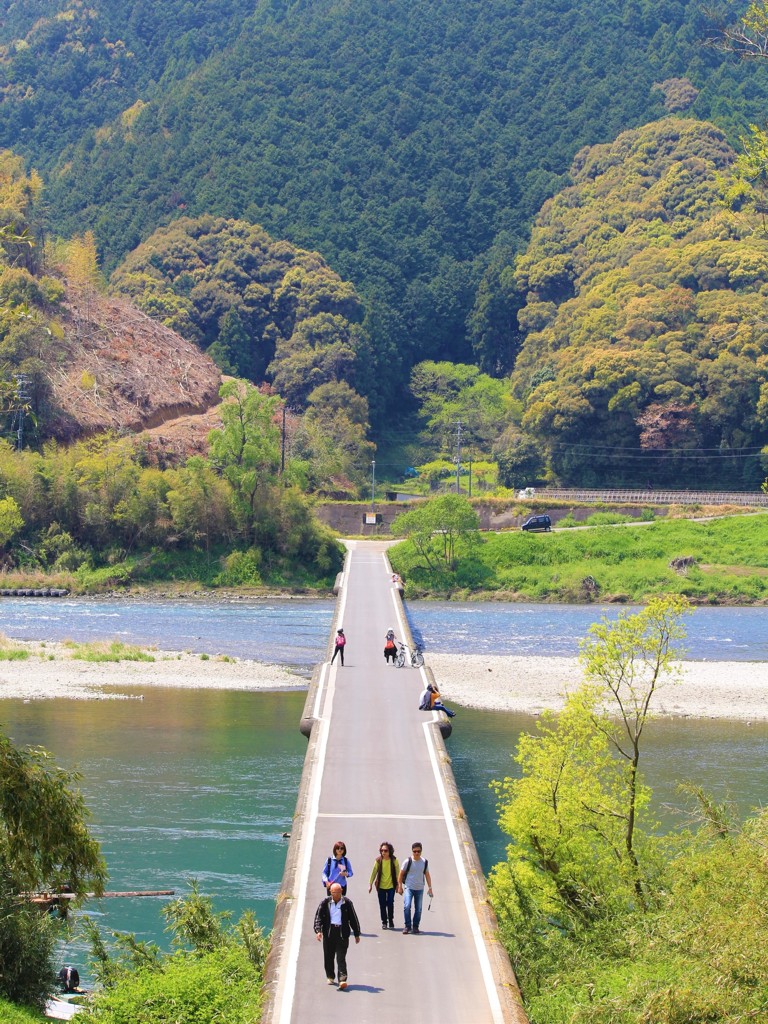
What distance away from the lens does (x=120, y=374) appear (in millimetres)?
84250

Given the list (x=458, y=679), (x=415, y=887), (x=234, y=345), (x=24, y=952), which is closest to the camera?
(x=24, y=952)

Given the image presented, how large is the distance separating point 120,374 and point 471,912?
71.7 meters

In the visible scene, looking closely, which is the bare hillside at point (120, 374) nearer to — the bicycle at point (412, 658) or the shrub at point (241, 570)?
the shrub at point (241, 570)

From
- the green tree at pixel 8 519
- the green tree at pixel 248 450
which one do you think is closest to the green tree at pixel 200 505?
the green tree at pixel 248 450

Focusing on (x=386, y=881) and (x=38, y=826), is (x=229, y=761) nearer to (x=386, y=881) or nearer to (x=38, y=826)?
(x=386, y=881)

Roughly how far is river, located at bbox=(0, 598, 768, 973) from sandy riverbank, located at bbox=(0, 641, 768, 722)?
4.08 ft

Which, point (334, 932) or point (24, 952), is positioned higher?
point (334, 932)

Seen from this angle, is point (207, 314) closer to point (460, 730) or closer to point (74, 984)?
point (460, 730)

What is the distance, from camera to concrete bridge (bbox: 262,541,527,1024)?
13.6 metres

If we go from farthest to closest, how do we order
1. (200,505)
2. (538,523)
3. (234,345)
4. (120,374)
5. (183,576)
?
(234,345)
(120,374)
(538,523)
(200,505)
(183,576)

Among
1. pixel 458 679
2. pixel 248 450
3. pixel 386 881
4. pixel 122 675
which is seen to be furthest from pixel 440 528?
pixel 386 881

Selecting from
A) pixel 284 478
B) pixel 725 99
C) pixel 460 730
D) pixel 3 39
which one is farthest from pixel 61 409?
pixel 3 39

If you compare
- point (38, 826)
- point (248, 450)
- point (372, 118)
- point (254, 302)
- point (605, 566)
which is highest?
point (372, 118)

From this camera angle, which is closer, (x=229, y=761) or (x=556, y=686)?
(x=229, y=761)
